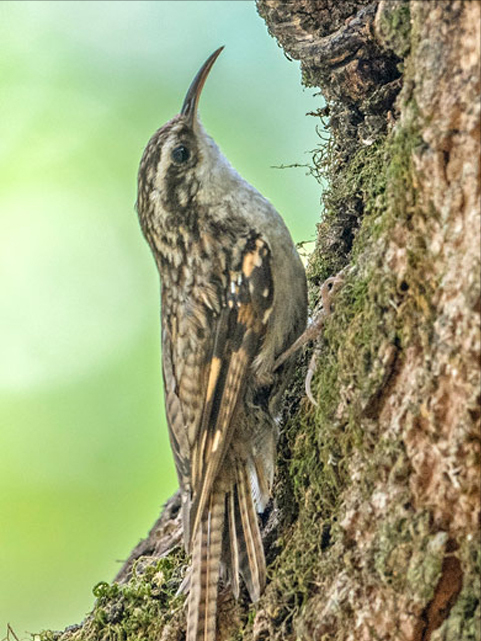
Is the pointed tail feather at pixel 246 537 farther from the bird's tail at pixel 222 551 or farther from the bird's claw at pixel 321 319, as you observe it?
the bird's claw at pixel 321 319

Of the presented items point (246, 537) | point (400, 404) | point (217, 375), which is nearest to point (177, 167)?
point (217, 375)

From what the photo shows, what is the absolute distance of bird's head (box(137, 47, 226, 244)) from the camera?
10.9 feet

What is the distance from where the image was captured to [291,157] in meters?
5.13

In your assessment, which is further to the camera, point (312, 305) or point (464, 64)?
point (312, 305)

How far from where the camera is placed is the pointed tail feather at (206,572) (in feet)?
8.77

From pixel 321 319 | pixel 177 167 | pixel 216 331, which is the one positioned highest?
pixel 177 167

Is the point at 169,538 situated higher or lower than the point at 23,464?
lower

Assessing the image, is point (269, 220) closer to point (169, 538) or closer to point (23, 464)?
point (169, 538)

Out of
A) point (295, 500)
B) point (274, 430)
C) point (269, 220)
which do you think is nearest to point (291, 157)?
point (269, 220)

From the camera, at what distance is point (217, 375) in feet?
9.92

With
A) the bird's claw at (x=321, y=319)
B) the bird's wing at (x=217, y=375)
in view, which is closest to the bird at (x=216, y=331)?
the bird's wing at (x=217, y=375)

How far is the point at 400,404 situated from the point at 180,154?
5.49ft

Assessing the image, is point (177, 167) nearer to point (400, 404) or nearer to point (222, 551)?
point (222, 551)

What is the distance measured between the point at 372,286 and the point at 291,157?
9.75 feet
